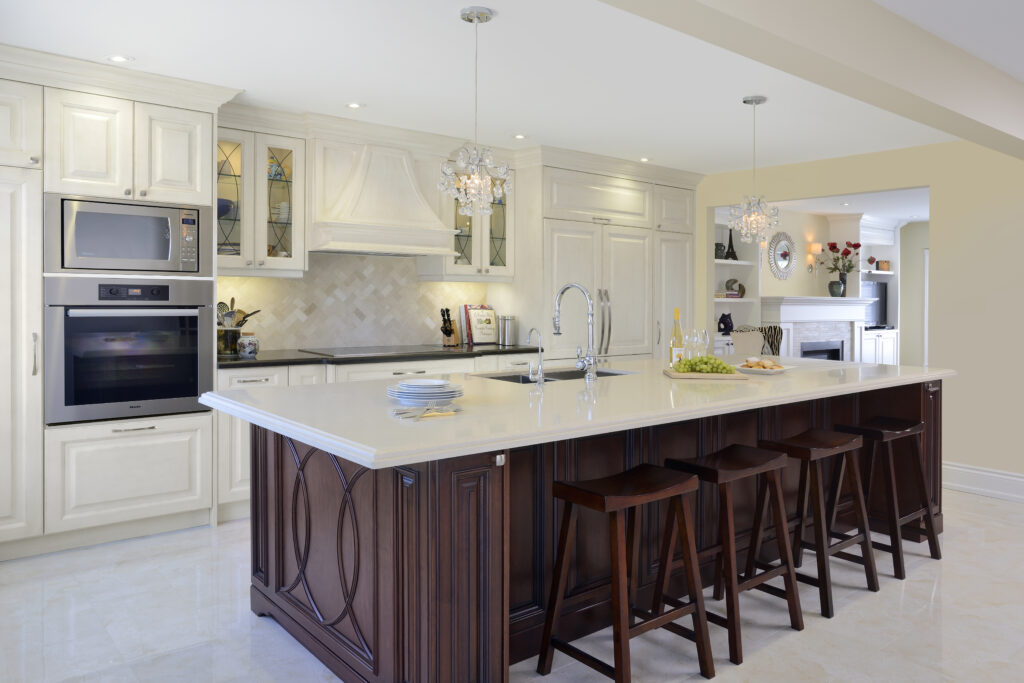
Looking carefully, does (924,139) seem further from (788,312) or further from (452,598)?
(452,598)

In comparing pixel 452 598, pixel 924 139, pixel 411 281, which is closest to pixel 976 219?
pixel 924 139

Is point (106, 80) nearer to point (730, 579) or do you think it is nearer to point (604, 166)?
point (604, 166)

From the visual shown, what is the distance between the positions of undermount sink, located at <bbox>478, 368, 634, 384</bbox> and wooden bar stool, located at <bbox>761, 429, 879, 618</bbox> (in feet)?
3.03

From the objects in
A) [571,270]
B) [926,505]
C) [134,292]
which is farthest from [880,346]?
[134,292]

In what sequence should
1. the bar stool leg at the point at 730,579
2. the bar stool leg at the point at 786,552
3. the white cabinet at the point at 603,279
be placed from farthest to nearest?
the white cabinet at the point at 603,279, the bar stool leg at the point at 786,552, the bar stool leg at the point at 730,579

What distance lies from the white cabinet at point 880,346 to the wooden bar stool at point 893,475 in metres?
6.51

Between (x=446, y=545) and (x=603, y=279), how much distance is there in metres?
4.12

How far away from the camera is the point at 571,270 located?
5.70m

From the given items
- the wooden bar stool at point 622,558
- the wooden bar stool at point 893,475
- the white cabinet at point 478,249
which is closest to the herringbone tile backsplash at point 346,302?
the white cabinet at point 478,249

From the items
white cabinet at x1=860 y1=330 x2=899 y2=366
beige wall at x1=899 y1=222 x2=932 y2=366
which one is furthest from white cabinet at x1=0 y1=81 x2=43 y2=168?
beige wall at x1=899 y1=222 x2=932 y2=366

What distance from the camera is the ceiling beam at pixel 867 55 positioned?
235 cm

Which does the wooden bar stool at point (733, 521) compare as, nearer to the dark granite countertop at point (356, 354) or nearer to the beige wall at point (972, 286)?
the dark granite countertop at point (356, 354)

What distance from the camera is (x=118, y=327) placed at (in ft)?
12.5

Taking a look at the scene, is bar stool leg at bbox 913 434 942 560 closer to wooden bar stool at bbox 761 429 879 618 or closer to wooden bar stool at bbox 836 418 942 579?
wooden bar stool at bbox 836 418 942 579
